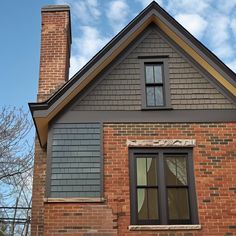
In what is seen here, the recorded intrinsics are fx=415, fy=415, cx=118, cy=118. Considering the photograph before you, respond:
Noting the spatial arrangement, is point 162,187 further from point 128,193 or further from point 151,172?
point 128,193

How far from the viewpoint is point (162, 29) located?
1103 cm

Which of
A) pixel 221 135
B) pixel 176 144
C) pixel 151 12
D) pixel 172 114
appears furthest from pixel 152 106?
pixel 151 12

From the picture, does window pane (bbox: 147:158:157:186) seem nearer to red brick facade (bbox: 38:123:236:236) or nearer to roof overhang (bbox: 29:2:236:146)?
red brick facade (bbox: 38:123:236:236)

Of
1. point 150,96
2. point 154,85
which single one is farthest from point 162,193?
point 154,85

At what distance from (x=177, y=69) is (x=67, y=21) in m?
3.89

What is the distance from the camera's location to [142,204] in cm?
920

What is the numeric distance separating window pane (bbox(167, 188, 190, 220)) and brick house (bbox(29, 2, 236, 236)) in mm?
22

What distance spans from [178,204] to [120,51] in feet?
13.5

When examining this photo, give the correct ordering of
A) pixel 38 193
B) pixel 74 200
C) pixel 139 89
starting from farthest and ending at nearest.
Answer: pixel 139 89, pixel 38 193, pixel 74 200

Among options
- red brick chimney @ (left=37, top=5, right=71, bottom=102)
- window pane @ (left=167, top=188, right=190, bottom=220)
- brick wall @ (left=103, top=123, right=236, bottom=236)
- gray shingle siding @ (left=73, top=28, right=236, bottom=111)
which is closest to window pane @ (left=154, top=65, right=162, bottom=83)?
gray shingle siding @ (left=73, top=28, right=236, bottom=111)

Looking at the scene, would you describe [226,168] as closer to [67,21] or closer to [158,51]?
[158,51]

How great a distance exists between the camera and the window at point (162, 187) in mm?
9102

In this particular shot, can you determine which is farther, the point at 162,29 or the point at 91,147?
the point at 162,29

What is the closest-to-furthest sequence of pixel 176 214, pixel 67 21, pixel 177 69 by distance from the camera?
pixel 176 214 → pixel 177 69 → pixel 67 21
